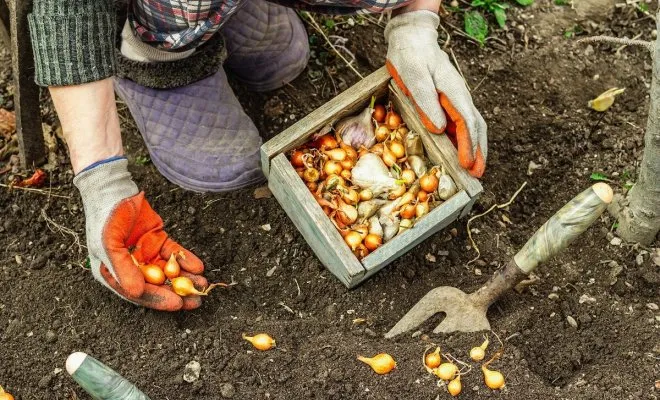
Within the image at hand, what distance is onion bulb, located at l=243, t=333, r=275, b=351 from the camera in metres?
2.03

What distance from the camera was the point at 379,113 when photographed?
7.42 feet

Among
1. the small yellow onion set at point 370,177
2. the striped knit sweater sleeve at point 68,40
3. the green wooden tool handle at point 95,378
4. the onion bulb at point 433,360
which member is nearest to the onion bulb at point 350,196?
the small yellow onion set at point 370,177

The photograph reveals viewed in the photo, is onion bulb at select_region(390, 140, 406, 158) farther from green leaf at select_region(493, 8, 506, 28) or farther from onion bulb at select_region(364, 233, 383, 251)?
green leaf at select_region(493, 8, 506, 28)

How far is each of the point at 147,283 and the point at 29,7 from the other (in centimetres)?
84

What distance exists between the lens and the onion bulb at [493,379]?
1905 millimetres

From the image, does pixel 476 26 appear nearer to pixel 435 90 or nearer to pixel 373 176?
pixel 435 90

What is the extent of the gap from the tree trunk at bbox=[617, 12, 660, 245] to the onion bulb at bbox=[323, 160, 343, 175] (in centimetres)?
83

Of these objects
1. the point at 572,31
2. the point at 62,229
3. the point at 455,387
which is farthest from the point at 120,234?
the point at 572,31

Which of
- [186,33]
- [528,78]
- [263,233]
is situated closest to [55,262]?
[263,233]

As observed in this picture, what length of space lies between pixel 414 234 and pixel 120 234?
2.61 ft

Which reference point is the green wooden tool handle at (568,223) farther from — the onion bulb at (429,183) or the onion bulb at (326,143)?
the onion bulb at (326,143)

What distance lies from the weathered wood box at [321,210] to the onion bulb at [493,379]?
398mm

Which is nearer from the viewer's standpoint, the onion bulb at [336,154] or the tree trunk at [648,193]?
the tree trunk at [648,193]

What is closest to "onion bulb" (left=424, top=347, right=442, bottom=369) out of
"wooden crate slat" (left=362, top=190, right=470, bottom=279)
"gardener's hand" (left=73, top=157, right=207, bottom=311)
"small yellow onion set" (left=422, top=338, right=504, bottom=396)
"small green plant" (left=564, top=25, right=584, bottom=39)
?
"small yellow onion set" (left=422, top=338, right=504, bottom=396)
